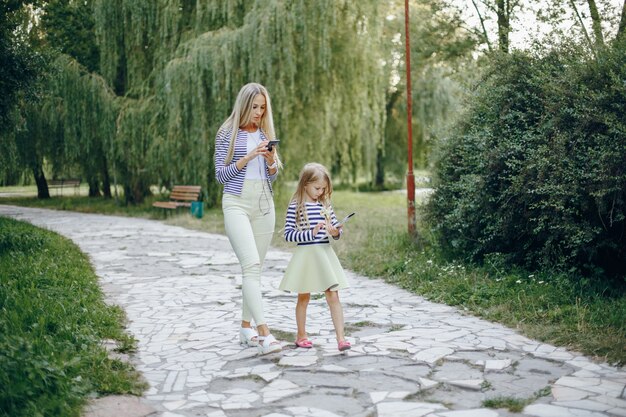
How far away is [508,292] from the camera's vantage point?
22.2 feet

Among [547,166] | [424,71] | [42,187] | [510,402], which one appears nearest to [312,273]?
[510,402]

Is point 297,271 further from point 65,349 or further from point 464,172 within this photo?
point 464,172

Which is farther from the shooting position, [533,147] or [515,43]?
[515,43]

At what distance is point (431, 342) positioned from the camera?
528cm

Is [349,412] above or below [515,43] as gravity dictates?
below

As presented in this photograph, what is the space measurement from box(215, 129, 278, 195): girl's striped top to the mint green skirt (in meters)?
0.66

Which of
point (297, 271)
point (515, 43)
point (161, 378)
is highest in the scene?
point (515, 43)

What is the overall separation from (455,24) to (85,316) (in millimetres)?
10453

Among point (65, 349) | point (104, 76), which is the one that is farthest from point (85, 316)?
point (104, 76)

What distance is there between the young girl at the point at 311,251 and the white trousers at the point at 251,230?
211 mm

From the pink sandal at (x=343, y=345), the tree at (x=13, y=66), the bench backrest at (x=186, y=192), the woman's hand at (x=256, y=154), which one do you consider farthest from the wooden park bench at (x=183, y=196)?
the pink sandal at (x=343, y=345)

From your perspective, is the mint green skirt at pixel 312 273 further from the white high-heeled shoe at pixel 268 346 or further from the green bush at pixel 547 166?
the green bush at pixel 547 166

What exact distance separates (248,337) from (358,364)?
1037mm

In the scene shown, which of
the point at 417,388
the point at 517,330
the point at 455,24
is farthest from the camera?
the point at 455,24
